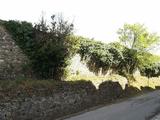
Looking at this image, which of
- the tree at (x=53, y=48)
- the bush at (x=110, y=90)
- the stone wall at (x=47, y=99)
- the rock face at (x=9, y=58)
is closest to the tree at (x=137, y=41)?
the bush at (x=110, y=90)

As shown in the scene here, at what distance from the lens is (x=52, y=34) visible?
2380 centimetres

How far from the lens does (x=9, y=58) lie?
21.5 metres

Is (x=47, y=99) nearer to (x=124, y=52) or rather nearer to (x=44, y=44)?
(x=44, y=44)

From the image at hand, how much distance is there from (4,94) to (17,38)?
7.86 meters

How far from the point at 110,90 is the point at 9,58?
1052cm

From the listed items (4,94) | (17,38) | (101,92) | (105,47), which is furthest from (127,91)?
(4,94)

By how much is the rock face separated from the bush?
7227mm

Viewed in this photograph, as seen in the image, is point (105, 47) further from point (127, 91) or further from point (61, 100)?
point (61, 100)

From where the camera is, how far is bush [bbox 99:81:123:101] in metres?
27.6

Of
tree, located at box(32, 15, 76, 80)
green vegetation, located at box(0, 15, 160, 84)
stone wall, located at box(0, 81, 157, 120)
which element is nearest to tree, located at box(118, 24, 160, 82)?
green vegetation, located at box(0, 15, 160, 84)

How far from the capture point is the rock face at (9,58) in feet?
68.3

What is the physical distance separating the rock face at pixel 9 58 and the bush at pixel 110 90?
7227 millimetres

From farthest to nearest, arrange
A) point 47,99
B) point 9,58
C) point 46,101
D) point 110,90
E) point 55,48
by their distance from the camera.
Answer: point 110,90, point 55,48, point 9,58, point 47,99, point 46,101

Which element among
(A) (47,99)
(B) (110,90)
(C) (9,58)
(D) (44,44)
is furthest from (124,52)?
(A) (47,99)
